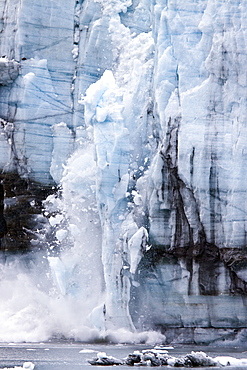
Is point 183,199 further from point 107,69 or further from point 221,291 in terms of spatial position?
point 107,69

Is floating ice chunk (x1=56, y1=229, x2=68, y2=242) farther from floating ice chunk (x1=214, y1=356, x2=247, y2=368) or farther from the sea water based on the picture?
floating ice chunk (x1=214, y1=356, x2=247, y2=368)

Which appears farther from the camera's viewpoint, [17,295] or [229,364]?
[17,295]

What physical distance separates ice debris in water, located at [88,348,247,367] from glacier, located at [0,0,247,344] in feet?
10.5

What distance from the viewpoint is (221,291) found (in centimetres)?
1972

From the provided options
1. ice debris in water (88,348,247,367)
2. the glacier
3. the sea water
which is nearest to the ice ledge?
the glacier

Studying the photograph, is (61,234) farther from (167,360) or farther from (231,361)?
(231,361)

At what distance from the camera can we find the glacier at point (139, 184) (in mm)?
19781

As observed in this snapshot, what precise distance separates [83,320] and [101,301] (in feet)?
2.03

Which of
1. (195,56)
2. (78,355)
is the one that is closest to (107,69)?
(195,56)

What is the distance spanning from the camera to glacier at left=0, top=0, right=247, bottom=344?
19.8m

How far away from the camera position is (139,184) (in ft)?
67.6

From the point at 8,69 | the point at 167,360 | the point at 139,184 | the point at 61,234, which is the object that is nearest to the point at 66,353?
the point at 167,360

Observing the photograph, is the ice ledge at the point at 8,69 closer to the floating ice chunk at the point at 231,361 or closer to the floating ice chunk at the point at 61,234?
the floating ice chunk at the point at 61,234

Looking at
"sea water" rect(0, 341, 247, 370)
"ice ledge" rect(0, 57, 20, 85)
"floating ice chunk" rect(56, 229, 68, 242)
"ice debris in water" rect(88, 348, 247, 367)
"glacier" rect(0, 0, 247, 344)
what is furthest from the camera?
"ice ledge" rect(0, 57, 20, 85)
